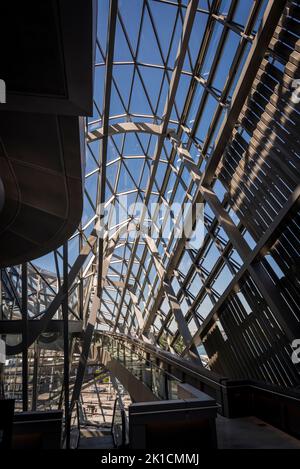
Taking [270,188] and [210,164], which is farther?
[210,164]

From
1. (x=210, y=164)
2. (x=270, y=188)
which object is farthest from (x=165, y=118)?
(x=270, y=188)

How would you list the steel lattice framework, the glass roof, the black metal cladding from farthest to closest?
the glass roof, the steel lattice framework, the black metal cladding

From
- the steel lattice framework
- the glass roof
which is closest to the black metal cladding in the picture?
the steel lattice framework

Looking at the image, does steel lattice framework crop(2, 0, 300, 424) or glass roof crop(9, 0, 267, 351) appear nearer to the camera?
steel lattice framework crop(2, 0, 300, 424)

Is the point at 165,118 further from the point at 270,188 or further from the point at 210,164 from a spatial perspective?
the point at 270,188

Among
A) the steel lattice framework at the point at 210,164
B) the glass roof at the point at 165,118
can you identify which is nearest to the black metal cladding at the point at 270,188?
the steel lattice framework at the point at 210,164

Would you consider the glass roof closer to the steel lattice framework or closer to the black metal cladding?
the steel lattice framework

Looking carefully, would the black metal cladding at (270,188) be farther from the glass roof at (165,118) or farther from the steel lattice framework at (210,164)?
the glass roof at (165,118)

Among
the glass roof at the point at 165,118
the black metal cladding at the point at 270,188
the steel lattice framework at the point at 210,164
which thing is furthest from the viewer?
the glass roof at the point at 165,118

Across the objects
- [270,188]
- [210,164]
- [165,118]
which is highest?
[165,118]

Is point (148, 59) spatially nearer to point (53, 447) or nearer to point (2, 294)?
point (2, 294)

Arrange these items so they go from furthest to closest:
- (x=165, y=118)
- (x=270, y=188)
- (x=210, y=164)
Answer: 1. (x=165, y=118)
2. (x=210, y=164)
3. (x=270, y=188)

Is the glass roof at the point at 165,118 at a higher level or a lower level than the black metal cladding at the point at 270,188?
higher

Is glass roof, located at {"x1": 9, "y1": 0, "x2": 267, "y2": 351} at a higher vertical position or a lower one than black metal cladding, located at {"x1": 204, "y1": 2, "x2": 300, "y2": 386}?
higher
